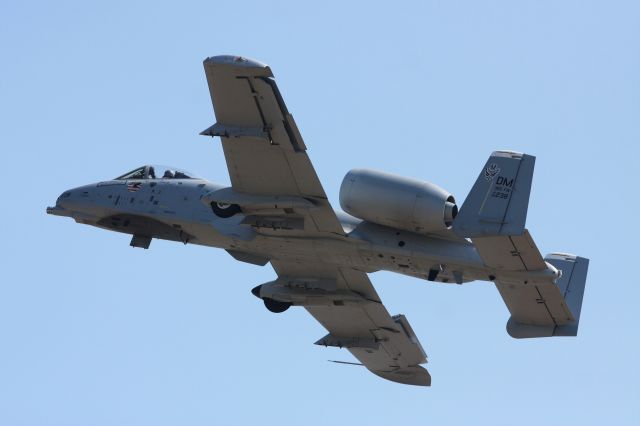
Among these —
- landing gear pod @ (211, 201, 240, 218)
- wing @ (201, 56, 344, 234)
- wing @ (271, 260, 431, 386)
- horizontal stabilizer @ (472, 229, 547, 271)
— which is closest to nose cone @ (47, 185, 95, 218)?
landing gear pod @ (211, 201, 240, 218)

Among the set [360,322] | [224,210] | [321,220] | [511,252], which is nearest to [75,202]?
[224,210]

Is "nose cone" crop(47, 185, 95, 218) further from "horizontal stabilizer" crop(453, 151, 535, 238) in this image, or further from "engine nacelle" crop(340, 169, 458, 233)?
"horizontal stabilizer" crop(453, 151, 535, 238)

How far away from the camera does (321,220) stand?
44906 millimetres

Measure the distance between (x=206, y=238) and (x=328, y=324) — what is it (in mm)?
7458

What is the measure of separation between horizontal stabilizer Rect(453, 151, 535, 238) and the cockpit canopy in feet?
36.9

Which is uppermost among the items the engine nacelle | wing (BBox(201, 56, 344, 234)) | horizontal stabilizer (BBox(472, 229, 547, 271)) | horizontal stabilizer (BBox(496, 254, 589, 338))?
→ wing (BBox(201, 56, 344, 234))

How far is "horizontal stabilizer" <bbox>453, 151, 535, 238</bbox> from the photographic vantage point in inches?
1608

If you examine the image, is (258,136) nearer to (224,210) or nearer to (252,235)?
(224,210)

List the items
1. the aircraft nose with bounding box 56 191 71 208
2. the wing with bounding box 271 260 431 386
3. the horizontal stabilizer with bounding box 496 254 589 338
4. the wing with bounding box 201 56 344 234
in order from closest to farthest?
the wing with bounding box 201 56 344 234
the horizontal stabilizer with bounding box 496 254 589 338
the wing with bounding box 271 260 431 386
the aircraft nose with bounding box 56 191 71 208

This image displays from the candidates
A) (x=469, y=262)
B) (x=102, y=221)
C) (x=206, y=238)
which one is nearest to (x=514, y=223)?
(x=469, y=262)

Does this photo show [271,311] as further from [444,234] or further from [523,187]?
[523,187]

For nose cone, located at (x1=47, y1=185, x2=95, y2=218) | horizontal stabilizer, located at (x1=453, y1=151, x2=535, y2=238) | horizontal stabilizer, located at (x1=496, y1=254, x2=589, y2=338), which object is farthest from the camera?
nose cone, located at (x1=47, y1=185, x2=95, y2=218)

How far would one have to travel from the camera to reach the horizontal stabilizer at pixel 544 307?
44375mm

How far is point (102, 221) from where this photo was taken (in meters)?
50.0
